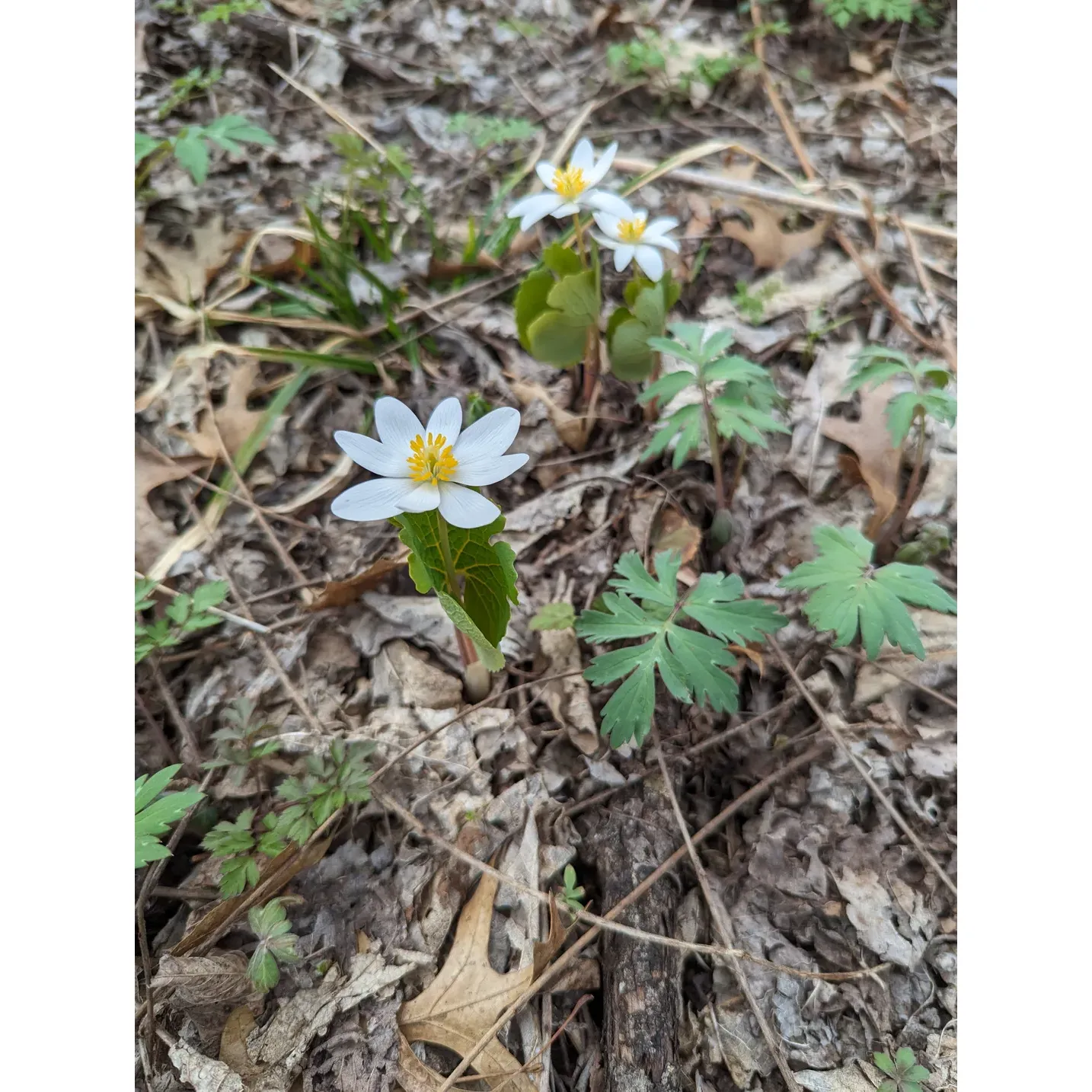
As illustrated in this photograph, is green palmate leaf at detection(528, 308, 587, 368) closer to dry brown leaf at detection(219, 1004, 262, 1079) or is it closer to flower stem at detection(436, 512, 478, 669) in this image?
flower stem at detection(436, 512, 478, 669)

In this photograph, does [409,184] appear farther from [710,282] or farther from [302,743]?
[302,743]

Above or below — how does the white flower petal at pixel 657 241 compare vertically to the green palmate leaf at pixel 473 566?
above

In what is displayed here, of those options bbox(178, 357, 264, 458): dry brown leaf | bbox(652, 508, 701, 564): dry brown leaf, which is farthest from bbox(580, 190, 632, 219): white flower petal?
bbox(178, 357, 264, 458): dry brown leaf

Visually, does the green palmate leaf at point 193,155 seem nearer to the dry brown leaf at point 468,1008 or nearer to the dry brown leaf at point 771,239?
the dry brown leaf at point 771,239

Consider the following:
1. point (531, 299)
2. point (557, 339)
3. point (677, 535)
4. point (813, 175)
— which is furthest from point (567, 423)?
point (813, 175)

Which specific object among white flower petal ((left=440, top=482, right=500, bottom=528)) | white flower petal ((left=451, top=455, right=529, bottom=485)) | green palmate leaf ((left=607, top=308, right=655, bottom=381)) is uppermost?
white flower petal ((left=451, top=455, right=529, bottom=485))

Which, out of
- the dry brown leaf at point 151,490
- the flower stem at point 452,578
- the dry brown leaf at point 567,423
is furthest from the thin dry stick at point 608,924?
the dry brown leaf at point 567,423
